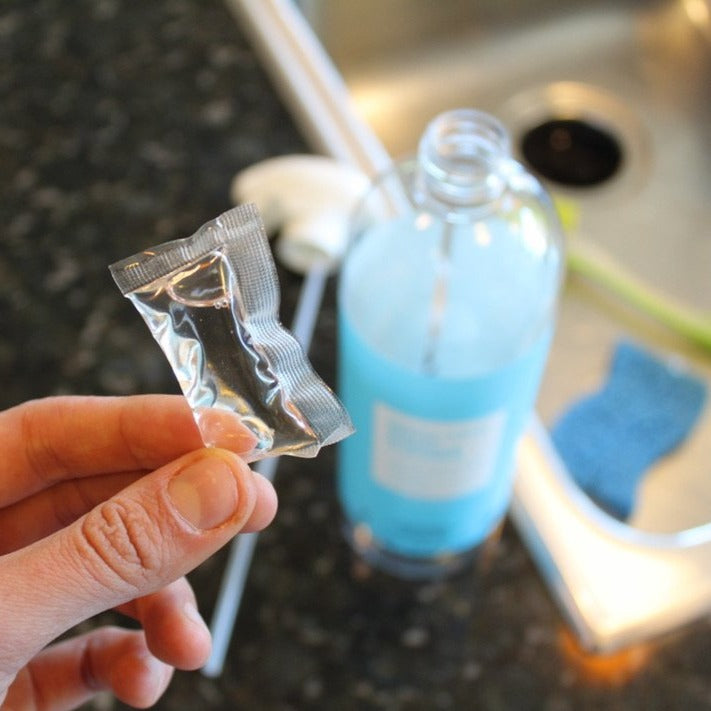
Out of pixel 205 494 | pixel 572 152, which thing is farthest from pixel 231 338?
pixel 572 152

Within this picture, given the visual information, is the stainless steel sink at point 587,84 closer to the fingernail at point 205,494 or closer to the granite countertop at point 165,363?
the granite countertop at point 165,363

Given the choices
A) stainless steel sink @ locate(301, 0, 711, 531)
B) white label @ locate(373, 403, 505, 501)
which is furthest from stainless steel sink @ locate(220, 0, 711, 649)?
white label @ locate(373, 403, 505, 501)

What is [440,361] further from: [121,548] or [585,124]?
[585,124]

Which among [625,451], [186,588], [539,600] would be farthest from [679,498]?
[186,588]

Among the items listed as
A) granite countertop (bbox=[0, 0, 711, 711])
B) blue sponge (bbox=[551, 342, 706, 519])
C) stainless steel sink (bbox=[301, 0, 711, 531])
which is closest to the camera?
granite countertop (bbox=[0, 0, 711, 711])

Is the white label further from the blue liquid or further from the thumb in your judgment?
the thumb

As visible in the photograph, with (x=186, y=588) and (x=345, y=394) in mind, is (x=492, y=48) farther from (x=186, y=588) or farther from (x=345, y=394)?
(x=186, y=588)

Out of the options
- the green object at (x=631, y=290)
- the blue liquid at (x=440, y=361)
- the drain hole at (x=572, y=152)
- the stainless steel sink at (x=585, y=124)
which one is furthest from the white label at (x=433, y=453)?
the drain hole at (x=572, y=152)
